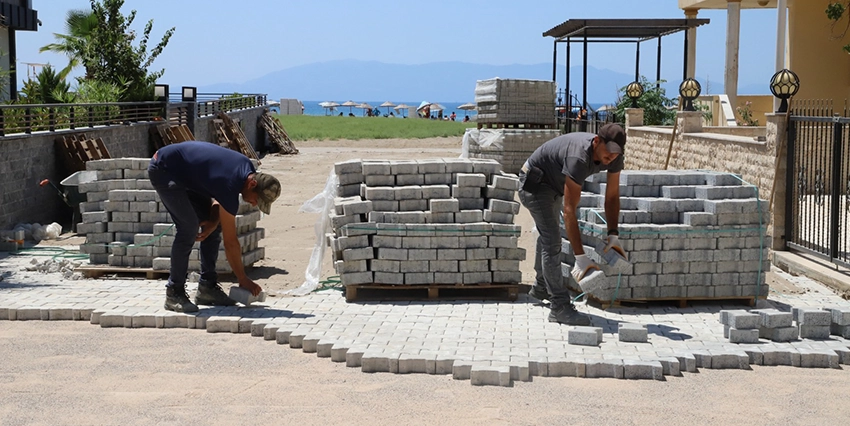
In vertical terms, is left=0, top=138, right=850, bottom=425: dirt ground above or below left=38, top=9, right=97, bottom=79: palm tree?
below

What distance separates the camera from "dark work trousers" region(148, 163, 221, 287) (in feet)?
27.9

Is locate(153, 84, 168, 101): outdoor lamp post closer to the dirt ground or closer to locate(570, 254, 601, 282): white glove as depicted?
the dirt ground

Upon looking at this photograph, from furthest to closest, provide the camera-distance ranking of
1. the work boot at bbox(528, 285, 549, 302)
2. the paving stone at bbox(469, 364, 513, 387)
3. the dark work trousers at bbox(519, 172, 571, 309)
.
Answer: the work boot at bbox(528, 285, 549, 302) < the dark work trousers at bbox(519, 172, 571, 309) < the paving stone at bbox(469, 364, 513, 387)

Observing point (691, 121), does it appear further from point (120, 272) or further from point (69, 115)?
point (69, 115)

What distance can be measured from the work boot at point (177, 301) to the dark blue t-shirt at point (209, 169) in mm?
944

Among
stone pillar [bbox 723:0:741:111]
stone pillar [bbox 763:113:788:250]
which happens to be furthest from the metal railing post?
stone pillar [bbox 723:0:741:111]

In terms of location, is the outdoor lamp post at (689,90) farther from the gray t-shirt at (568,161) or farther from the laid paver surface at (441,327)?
the gray t-shirt at (568,161)

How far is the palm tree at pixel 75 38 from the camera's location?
30528mm

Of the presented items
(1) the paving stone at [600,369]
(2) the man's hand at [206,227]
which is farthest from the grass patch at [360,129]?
(1) the paving stone at [600,369]

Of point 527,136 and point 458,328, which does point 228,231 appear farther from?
point 527,136

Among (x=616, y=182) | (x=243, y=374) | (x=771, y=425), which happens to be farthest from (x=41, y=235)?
(x=771, y=425)

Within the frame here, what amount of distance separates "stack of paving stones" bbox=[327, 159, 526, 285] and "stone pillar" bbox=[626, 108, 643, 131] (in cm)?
1319

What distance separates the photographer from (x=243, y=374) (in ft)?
23.1

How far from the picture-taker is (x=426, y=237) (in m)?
9.43
